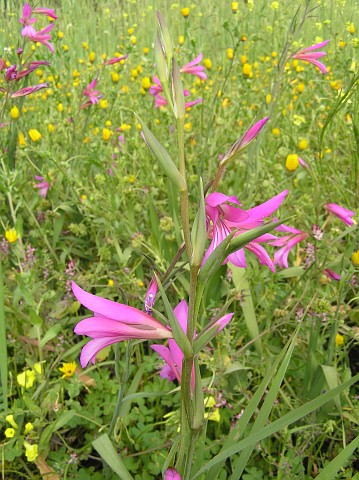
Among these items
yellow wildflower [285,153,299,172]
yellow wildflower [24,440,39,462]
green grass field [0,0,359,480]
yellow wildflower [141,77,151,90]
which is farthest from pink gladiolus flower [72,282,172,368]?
yellow wildflower [141,77,151,90]

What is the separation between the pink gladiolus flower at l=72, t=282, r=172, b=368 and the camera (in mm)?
603

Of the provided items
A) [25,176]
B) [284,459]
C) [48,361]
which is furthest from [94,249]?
[284,459]

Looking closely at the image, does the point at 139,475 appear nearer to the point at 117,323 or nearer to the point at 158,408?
the point at 158,408

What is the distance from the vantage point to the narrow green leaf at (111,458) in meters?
0.83

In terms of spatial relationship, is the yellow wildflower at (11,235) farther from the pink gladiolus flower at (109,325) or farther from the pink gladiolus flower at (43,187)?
the pink gladiolus flower at (109,325)

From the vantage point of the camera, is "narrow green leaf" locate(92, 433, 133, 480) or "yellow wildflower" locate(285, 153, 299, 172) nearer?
"narrow green leaf" locate(92, 433, 133, 480)

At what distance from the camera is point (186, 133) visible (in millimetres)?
2137

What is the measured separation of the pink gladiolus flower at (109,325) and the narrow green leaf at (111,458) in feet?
1.06

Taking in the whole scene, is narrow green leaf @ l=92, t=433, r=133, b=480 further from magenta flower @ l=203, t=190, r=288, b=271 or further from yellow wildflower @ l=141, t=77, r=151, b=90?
yellow wildflower @ l=141, t=77, r=151, b=90

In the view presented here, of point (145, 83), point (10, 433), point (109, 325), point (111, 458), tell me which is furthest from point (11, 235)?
point (145, 83)

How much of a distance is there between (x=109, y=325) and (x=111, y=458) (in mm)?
371

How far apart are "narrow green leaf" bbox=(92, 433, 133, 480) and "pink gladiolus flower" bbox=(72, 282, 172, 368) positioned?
0.32m

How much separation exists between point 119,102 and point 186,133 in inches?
18.3

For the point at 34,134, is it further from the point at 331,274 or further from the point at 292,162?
the point at 331,274
